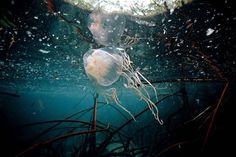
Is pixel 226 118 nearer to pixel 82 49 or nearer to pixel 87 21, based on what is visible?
pixel 87 21

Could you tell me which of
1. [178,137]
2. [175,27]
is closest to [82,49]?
[175,27]

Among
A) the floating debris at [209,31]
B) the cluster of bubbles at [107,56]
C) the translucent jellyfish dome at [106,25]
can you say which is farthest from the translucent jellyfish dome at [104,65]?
the floating debris at [209,31]

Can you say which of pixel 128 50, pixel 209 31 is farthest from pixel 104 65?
pixel 209 31

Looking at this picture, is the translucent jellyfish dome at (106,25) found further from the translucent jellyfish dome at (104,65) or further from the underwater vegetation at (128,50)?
the translucent jellyfish dome at (104,65)

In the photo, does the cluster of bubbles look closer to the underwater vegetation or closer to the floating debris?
the underwater vegetation

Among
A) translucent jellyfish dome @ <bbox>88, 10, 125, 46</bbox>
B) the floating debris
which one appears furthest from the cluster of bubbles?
the floating debris

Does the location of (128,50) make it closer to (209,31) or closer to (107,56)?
(107,56)

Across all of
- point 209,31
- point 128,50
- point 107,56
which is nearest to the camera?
point 107,56
